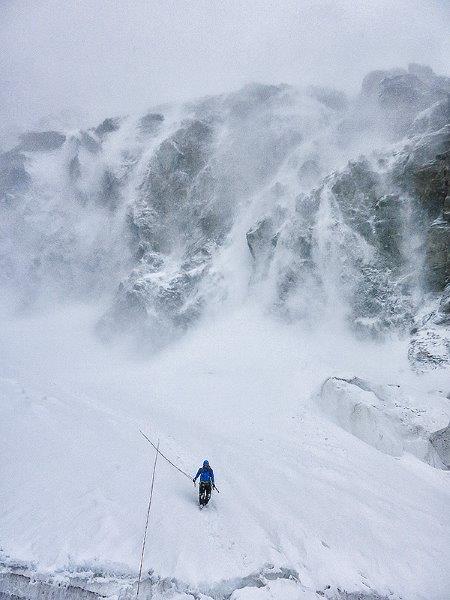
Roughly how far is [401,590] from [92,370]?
3301cm

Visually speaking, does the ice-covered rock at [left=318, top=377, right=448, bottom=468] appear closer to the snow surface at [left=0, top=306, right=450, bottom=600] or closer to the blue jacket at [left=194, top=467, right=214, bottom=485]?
the snow surface at [left=0, top=306, right=450, bottom=600]

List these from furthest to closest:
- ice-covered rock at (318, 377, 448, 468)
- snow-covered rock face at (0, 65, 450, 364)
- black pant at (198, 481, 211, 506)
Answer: snow-covered rock face at (0, 65, 450, 364) < ice-covered rock at (318, 377, 448, 468) < black pant at (198, 481, 211, 506)

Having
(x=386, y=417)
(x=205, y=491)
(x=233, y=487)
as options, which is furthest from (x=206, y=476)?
(x=386, y=417)

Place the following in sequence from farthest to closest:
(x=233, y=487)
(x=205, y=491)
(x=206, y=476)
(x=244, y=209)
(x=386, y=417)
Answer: (x=244, y=209)
(x=386, y=417)
(x=233, y=487)
(x=206, y=476)
(x=205, y=491)

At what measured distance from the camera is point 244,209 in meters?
→ 54.2

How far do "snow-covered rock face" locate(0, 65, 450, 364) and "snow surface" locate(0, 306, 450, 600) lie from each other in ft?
34.8

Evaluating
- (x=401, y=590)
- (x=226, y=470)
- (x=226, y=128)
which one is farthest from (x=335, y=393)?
(x=226, y=128)

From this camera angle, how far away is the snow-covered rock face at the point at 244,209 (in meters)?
35.4

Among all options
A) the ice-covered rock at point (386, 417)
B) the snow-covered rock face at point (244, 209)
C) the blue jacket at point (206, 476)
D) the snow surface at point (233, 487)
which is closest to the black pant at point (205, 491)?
the blue jacket at point (206, 476)

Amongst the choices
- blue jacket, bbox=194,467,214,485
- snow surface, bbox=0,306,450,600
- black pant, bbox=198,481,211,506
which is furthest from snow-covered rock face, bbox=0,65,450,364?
black pant, bbox=198,481,211,506

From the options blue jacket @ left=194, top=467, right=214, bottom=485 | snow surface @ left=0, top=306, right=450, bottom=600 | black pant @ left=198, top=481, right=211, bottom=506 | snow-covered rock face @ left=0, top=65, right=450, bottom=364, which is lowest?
snow surface @ left=0, top=306, right=450, bottom=600

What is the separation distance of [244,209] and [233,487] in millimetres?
46723

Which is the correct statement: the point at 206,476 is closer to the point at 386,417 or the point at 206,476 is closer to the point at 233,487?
the point at 233,487

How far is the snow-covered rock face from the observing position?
3544cm
